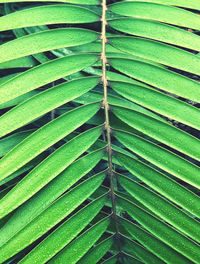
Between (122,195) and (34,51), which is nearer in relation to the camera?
(34,51)

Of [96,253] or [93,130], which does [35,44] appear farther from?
[96,253]

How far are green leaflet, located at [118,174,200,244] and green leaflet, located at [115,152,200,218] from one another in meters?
0.02

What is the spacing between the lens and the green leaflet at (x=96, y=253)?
0.69 metres

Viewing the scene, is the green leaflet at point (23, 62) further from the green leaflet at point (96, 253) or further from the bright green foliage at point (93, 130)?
the green leaflet at point (96, 253)

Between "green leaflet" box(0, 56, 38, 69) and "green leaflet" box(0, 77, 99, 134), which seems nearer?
"green leaflet" box(0, 77, 99, 134)

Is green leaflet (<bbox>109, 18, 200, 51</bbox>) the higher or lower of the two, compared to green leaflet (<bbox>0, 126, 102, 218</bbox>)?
higher

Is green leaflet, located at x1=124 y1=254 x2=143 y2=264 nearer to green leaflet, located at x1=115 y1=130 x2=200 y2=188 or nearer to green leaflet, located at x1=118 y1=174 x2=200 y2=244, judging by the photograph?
green leaflet, located at x1=118 y1=174 x2=200 y2=244

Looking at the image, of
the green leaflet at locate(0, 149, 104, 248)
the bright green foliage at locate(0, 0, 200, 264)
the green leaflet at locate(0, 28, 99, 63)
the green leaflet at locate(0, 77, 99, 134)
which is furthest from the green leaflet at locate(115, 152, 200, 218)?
the green leaflet at locate(0, 28, 99, 63)

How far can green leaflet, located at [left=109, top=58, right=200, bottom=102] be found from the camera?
0.60 metres

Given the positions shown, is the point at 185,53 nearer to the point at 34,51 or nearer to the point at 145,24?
the point at 145,24

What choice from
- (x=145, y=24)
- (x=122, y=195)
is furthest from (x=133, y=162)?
(x=145, y=24)

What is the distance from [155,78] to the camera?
610 mm

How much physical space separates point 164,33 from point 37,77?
31 centimetres

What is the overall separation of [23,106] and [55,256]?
37cm
